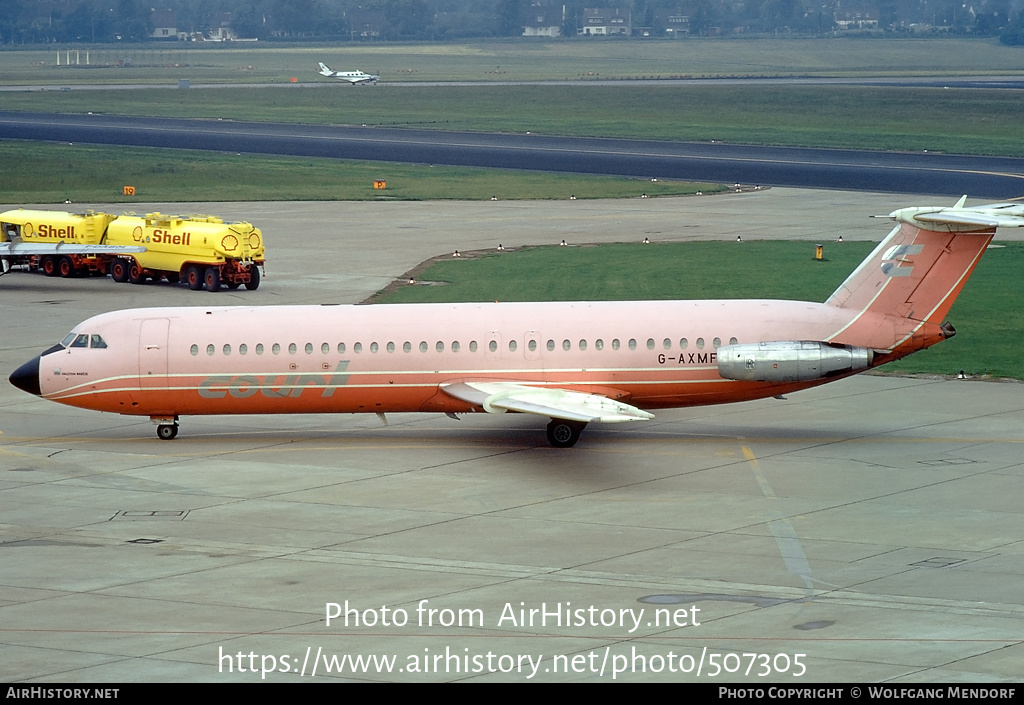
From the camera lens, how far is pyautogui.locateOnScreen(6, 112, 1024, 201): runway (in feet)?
311

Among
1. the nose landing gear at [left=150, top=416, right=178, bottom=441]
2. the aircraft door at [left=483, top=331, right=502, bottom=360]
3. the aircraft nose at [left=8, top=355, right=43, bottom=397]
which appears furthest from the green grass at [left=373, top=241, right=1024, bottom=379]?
the aircraft nose at [left=8, top=355, right=43, bottom=397]

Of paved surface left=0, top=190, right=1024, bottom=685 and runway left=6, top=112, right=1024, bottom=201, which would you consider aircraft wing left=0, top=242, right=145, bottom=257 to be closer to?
paved surface left=0, top=190, right=1024, bottom=685

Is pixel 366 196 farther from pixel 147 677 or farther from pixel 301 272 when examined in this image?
pixel 147 677

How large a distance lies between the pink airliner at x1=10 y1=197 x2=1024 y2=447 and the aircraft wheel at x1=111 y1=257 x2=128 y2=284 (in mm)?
27918

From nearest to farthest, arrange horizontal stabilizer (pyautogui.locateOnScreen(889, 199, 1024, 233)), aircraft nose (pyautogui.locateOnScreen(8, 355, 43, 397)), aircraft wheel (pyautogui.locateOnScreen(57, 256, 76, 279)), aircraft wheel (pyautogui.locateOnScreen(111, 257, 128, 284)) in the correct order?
horizontal stabilizer (pyautogui.locateOnScreen(889, 199, 1024, 233))
aircraft nose (pyautogui.locateOnScreen(8, 355, 43, 397))
aircraft wheel (pyautogui.locateOnScreen(111, 257, 128, 284))
aircraft wheel (pyautogui.locateOnScreen(57, 256, 76, 279))

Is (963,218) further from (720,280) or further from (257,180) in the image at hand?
(257,180)

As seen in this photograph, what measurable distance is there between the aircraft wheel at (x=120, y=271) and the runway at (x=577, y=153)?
44803 mm

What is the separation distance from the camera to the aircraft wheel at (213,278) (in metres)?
60.4

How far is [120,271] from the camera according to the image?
210ft

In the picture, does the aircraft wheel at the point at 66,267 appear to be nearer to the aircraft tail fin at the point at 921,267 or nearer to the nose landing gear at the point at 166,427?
the nose landing gear at the point at 166,427

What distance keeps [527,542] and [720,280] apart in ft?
107

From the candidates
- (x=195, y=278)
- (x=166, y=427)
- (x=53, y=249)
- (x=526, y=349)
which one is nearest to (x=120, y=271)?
(x=53, y=249)

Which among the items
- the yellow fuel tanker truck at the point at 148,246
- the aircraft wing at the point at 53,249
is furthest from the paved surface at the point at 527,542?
the aircraft wing at the point at 53,249

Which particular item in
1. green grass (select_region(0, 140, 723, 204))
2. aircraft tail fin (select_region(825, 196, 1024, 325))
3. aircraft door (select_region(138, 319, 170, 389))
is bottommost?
green grass (select_region(0, 140, 723, 204))
